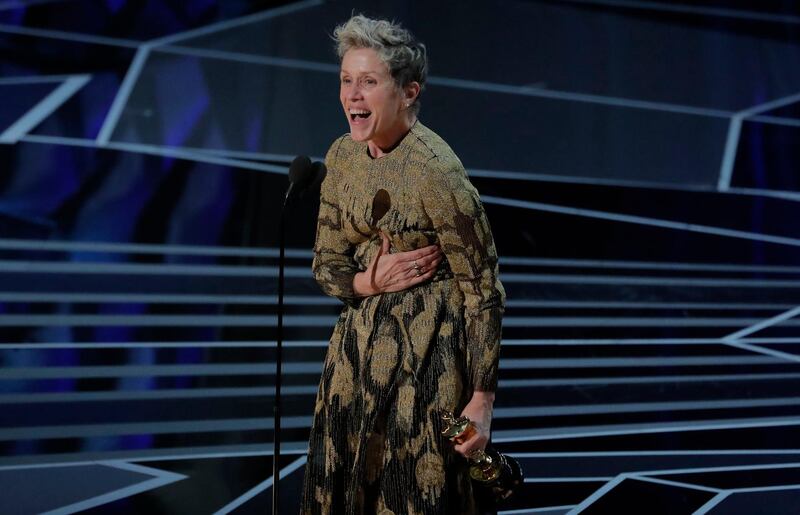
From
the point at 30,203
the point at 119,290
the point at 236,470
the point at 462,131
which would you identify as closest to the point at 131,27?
the point at 30,203

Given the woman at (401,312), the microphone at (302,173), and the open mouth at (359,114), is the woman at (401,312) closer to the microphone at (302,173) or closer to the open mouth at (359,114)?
the open mouth at (359,114)

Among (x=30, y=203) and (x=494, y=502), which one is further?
(x=30, y=203)

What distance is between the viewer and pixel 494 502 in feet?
6.42

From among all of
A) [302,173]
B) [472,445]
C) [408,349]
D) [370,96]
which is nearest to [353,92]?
[370,96]

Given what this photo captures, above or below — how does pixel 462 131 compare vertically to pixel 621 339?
above

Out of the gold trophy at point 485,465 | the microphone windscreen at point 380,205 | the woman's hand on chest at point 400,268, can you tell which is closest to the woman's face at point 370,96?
the microphone windscreen at point 380,205

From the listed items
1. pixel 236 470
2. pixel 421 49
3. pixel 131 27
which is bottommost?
pixel 236 470

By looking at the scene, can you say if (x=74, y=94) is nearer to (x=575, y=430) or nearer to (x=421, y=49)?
(x=575, y=430)

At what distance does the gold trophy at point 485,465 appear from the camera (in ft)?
6.07

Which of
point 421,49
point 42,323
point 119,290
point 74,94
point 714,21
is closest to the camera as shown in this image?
point 421,49

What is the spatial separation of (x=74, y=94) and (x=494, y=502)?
4.21 meters

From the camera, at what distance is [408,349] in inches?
76.1

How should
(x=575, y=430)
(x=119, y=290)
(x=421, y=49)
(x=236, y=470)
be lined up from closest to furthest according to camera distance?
(x=421, y=49)
(x=236, y=470)
(x=575, y=430)
(x=119, y=290)

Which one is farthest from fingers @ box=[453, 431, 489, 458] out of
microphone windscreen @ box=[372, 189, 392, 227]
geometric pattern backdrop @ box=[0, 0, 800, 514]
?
geometric pattern backdrop @ box=[0, 0, 800, 514]
